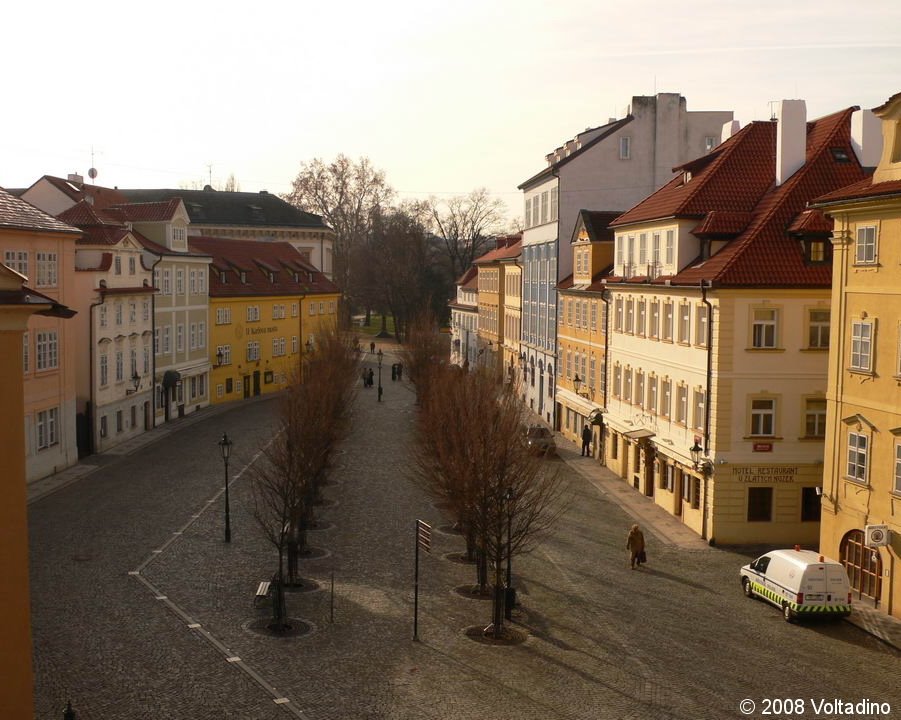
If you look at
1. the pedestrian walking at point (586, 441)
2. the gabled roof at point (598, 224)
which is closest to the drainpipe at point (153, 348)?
the gabled roof at point (598, 224)

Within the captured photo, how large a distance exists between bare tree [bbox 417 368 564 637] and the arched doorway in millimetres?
7187

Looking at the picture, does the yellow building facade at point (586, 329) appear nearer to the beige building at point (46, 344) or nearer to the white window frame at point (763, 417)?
the white window frame at point (763, 417)

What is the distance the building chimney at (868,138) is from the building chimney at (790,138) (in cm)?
175

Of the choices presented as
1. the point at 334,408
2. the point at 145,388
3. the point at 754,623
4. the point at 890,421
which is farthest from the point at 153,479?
the point at 890,421

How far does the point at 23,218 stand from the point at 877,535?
2849 cm

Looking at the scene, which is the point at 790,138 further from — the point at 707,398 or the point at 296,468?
the point at 296,468

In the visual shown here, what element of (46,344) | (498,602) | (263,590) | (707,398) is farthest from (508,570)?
(46,344)

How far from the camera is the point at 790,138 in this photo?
108 feet

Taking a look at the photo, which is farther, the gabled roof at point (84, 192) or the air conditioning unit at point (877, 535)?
the gabled roof at point (84, 192)

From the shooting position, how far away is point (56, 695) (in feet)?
57.4

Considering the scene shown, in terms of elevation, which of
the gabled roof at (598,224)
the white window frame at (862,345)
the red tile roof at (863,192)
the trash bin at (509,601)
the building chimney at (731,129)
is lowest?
the trash bin at (509,601)

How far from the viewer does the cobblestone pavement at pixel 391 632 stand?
698 inches

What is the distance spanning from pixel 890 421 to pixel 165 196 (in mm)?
85404

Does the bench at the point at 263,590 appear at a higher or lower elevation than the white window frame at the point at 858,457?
lower
